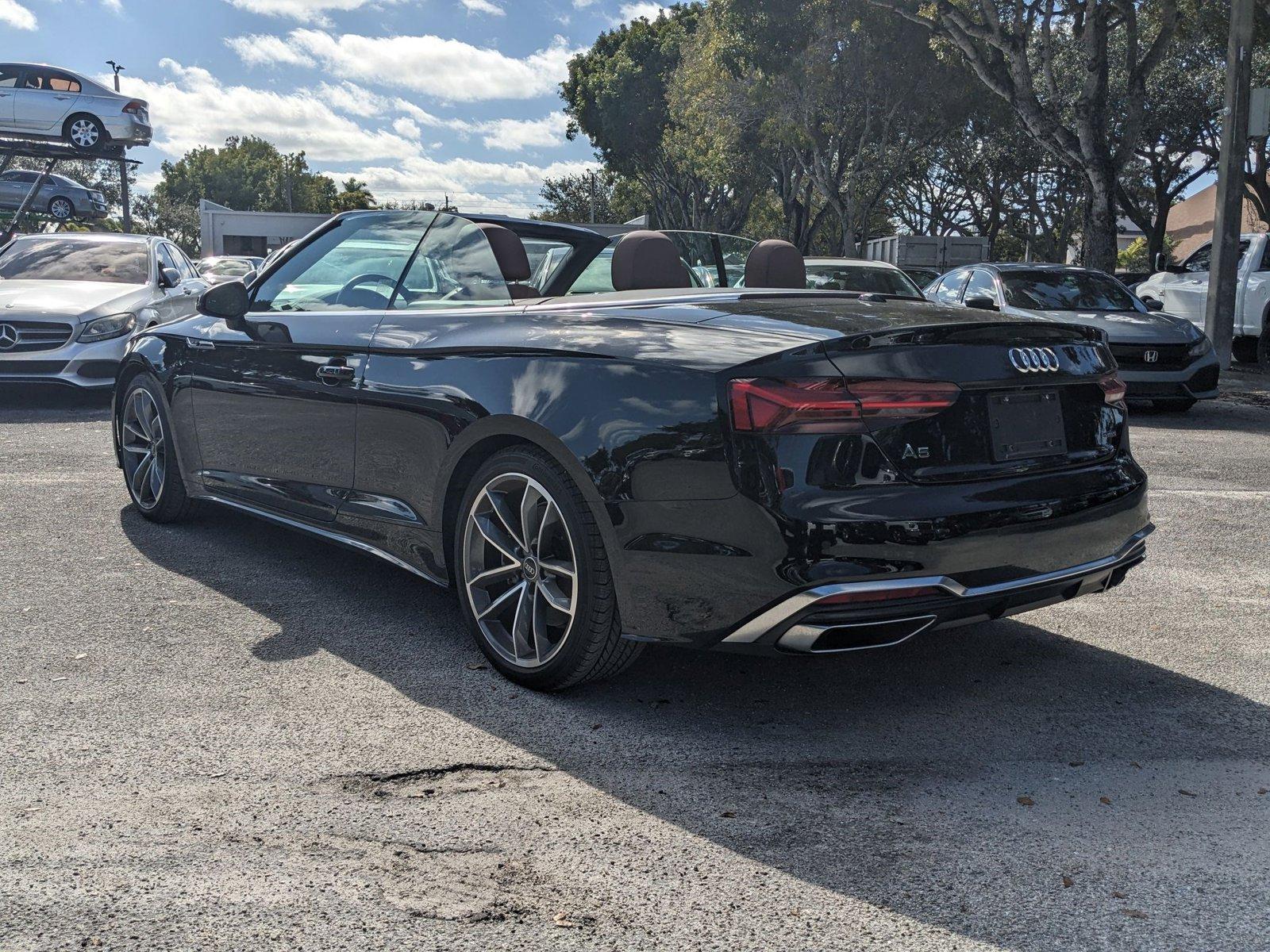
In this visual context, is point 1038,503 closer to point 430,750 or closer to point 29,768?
point 430,750

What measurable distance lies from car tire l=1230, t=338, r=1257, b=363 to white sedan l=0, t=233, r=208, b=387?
13608 millimetres

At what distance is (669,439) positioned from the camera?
3324mm

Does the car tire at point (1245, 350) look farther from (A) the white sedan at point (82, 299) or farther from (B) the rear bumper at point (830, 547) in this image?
(B) the rear bumper at point (830, 547)

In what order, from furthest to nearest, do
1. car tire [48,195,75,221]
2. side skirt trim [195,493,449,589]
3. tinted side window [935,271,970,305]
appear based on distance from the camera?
car tire [48,195,75,221]
tinted side window [935,271,970,305]
side skirt trim [195,493,449,589]

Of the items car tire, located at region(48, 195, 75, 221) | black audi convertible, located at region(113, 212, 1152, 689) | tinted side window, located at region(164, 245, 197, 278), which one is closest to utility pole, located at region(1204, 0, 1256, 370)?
tinted side window, located at region(164, 245, 197, 278)

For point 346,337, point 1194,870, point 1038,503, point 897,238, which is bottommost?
point 1194,870

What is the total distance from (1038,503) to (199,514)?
437cm

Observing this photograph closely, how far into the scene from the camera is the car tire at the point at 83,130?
2873 cm

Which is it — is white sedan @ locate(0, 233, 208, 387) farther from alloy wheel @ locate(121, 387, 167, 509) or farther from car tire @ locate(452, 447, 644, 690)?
car tire @ locate(452, 447, 644, 690)

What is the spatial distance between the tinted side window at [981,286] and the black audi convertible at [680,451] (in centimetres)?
787

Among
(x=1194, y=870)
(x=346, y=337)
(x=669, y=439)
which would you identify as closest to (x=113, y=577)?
(x=346, y=337)

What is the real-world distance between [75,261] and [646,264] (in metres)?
9.68

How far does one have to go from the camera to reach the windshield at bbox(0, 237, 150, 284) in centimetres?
1196

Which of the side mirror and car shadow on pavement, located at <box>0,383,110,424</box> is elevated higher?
the side mirror
